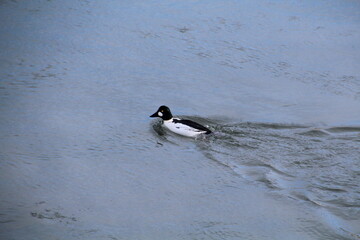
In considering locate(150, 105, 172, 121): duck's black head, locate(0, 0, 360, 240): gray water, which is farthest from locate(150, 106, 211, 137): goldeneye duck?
locate(0, 0, 360, 240): gray water

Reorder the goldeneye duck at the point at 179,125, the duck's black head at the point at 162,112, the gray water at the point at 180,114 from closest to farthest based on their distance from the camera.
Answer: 1. the gray water at the point at 180,114
2. the goldeneye duck at the point at 179,125
3. the duck's black head at the point at 162,112

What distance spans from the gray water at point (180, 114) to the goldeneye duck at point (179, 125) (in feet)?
0.58

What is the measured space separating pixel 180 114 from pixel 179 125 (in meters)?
0.74

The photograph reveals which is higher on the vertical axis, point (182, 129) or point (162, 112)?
point (162, 112)

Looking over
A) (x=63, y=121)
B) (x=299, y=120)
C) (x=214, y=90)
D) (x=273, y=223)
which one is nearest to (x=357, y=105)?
(x=299, y=120)

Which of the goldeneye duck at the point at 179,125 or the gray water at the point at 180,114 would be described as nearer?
the gray water at the point at 180,114

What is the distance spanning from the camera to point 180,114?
11500 mm

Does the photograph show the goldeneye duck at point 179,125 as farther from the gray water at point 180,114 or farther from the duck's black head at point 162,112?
the gray water at point 180,114

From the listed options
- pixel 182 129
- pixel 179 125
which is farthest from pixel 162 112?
pixel 182 129

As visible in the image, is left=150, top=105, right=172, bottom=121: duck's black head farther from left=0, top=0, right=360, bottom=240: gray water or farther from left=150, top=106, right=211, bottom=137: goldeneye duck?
left=0, top=0, right=360, bottom=240: gray water

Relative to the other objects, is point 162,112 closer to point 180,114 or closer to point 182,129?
point 182,129

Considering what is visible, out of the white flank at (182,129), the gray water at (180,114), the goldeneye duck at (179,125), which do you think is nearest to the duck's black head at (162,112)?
the goldeneye duck at (179,125)

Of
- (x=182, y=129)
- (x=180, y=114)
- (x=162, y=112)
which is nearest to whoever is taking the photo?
(x=182, y=129)

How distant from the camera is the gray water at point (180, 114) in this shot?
7566 millimetres
